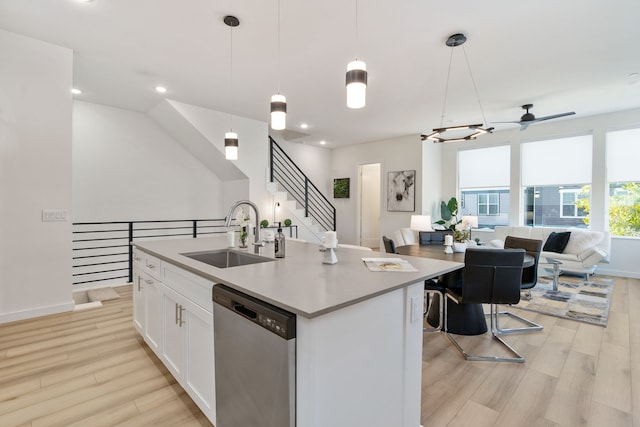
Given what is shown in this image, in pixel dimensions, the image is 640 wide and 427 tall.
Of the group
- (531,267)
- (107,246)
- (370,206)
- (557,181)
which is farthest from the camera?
(370,206)

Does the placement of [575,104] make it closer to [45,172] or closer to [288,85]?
[288,85]

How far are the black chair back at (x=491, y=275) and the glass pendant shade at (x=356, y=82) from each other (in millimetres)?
1556

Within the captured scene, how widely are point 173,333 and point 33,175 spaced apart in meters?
2.60

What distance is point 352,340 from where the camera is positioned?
→ 1.24 m

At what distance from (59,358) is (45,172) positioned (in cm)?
195

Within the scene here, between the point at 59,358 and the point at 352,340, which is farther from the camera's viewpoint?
the point at 59,358

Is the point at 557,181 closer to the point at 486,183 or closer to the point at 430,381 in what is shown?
the point at 486,183

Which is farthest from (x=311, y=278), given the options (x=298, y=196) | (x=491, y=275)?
(x=298, y=196)

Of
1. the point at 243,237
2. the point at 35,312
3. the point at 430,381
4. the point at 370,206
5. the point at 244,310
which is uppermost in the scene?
the point at 370,206

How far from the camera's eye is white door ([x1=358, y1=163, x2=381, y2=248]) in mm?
8949

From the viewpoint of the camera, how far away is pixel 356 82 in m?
1.75

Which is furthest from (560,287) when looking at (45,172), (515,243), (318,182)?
(45,172)

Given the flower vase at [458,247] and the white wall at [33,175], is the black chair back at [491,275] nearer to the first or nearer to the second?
the flower vase at [458,247]

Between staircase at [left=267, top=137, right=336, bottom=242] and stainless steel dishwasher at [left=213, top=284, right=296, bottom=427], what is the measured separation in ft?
15.4
